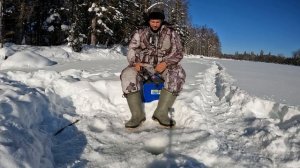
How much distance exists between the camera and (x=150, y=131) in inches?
166

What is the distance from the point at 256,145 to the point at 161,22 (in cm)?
224

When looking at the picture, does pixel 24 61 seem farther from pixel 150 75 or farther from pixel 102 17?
pixel 102 17

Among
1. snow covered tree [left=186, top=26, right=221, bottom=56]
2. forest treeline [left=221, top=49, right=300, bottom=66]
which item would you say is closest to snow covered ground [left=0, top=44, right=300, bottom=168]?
snow covered tree [left=186, top=26, right=221, bottom=56]

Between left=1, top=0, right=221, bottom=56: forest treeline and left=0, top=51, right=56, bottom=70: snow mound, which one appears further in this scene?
left=1, top=0, right=221, bottom=56: forest treeline

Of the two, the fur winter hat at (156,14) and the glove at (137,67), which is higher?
the fur winter hat at (156,14)

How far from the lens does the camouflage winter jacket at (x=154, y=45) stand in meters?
4.96

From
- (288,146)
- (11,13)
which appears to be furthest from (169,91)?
(11,13)

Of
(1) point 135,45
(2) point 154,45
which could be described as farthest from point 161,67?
(1) point 135,45

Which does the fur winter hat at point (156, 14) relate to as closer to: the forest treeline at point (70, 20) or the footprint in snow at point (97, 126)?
the footprint in snow at point (97, 126)

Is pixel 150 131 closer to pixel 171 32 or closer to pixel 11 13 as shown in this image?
pixel 171 32

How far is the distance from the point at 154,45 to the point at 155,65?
0.30 metres

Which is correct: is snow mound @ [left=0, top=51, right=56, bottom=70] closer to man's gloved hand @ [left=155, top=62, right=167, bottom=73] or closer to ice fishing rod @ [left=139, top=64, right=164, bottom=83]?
ice fishing rod @ [left=139, top=64, right=164, bottom=83]

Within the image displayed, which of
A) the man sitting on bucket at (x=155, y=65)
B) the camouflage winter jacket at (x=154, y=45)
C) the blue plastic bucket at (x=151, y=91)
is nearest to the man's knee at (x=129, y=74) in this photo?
the man sitting on bucket at (x=155, y=65)

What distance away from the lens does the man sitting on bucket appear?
452 cm
